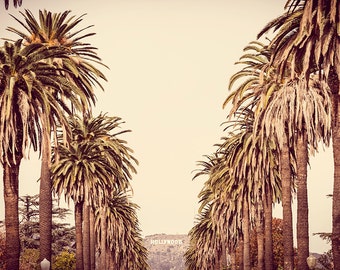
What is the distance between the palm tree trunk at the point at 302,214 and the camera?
85.4 ft

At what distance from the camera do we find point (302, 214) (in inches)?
1047

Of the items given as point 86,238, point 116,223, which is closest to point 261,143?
point 86,238

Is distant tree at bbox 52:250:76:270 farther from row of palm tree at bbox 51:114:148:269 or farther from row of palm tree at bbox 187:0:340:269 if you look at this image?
row of palm tree at bbox 187:0:340:269

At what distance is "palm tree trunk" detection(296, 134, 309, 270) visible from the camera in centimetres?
A: 2603

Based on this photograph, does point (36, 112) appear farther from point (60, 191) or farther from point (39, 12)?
point (60, 191)

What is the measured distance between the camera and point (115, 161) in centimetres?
4419

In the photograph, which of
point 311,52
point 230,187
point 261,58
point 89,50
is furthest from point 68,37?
point 230,187

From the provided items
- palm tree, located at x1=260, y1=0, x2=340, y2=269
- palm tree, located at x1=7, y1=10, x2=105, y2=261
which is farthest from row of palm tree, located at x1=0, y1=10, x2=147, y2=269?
palm tree, located at x1=260, y1=0, x2=340, y2=269

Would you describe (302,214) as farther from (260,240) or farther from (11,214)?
(260,240)

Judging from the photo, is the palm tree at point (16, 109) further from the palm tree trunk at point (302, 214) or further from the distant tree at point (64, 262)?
the distant tree at point (64, 262)

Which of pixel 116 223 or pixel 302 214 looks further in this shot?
pixel 116 223

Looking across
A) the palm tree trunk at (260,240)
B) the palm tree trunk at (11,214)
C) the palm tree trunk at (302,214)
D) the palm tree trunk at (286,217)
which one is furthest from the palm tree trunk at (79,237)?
the palm tree trunk at (302,214)

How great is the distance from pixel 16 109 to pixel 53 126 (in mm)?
1981

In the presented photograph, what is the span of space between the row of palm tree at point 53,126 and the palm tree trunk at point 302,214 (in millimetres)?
11502
